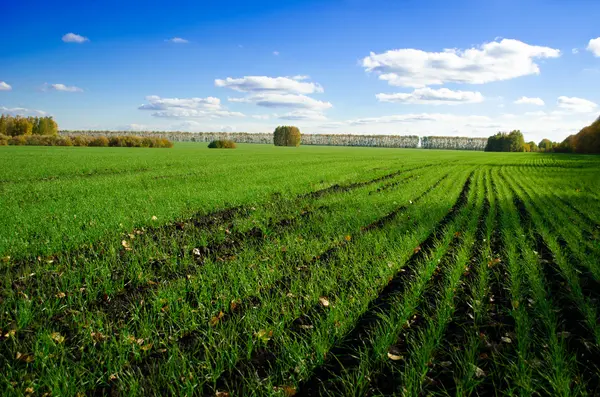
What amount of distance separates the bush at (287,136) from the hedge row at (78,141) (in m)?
58.9

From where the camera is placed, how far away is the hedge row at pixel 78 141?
7606cm

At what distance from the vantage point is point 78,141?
7769 centimetres

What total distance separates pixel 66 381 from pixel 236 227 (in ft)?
19.5

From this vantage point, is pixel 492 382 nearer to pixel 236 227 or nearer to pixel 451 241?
pixel 451 241

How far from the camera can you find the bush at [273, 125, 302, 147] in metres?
137

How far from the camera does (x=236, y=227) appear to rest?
909 cm

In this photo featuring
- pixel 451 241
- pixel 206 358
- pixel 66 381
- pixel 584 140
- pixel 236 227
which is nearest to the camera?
pixel 66 381

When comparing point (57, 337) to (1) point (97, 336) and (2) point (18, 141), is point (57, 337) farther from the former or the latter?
(2) point (18, 141)

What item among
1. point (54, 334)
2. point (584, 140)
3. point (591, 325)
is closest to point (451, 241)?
point (591, 325)

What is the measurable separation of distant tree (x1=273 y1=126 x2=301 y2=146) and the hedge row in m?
58.9

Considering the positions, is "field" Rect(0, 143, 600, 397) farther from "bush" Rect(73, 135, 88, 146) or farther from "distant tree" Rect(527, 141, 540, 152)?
"distant tree" Rect(527, 141, 540, 152)

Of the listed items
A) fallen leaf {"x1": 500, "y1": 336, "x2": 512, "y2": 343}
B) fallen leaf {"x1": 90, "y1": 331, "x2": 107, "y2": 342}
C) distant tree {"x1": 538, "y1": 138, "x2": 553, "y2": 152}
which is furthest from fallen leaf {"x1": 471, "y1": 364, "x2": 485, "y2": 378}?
distant tree {"x1": 538, "y1": 138, "x2": 553, "y2": 152}

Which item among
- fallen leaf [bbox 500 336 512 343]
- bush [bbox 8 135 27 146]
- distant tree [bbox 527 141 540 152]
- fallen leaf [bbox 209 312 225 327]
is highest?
distant tree [bbox 527 141 540 152]


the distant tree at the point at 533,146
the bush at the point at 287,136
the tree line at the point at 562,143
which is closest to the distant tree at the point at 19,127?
the bush at the point at 287,136
